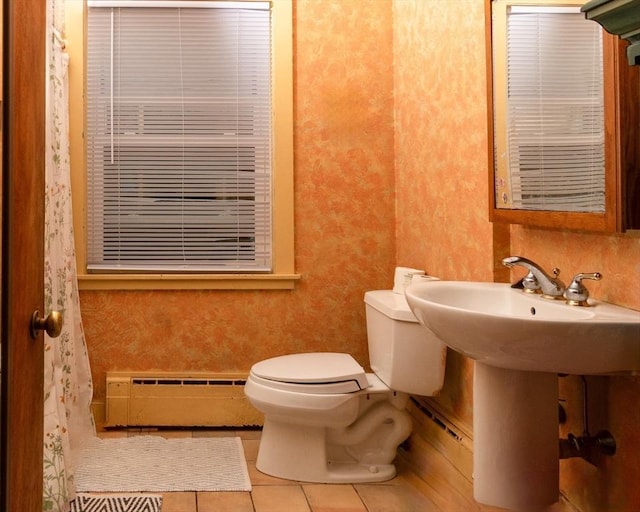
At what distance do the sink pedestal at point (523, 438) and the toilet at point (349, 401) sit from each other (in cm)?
92

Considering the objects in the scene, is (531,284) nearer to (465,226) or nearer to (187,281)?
(465,226)

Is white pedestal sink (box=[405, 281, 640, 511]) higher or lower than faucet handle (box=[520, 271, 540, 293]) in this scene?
lower

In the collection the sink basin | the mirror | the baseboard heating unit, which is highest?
the mirror

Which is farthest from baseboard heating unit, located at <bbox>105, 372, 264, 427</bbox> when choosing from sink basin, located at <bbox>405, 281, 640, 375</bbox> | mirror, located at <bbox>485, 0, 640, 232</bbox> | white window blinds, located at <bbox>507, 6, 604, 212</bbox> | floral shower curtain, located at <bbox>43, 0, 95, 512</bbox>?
sink basin, located at <bbox>405, 281, 640, 375</bbox>

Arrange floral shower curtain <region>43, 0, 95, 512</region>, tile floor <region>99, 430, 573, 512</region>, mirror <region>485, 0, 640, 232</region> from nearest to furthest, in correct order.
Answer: mirror <region>485, 0, 640, 232</region> < floral shower curtain <region>43, 0, 95, 512</region> < tile floor <region>99, 430, 573, 512</region>

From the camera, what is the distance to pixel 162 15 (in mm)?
3682

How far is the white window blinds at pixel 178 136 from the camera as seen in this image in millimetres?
3684

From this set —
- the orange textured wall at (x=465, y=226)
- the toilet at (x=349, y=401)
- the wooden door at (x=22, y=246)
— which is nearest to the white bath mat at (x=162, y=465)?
the toilet at (x=349, y=401)

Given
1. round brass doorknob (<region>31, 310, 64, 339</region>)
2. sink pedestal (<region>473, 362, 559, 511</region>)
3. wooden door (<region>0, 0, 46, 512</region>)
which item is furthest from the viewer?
sink pedestal (<region>473, 362, 559, 511</region>)

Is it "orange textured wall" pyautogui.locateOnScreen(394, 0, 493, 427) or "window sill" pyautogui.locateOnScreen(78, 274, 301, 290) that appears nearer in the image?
"orange textured wall" pyautogui.locateOnScreen(394, 0, 493, 427)

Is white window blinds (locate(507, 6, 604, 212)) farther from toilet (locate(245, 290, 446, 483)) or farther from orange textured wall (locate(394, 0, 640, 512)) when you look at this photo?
toilet (locate(245, 290, 446, 483))

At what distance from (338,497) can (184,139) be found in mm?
1789

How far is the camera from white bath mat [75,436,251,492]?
116 inches

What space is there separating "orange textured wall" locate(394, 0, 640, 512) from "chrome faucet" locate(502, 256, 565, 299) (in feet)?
0.35
